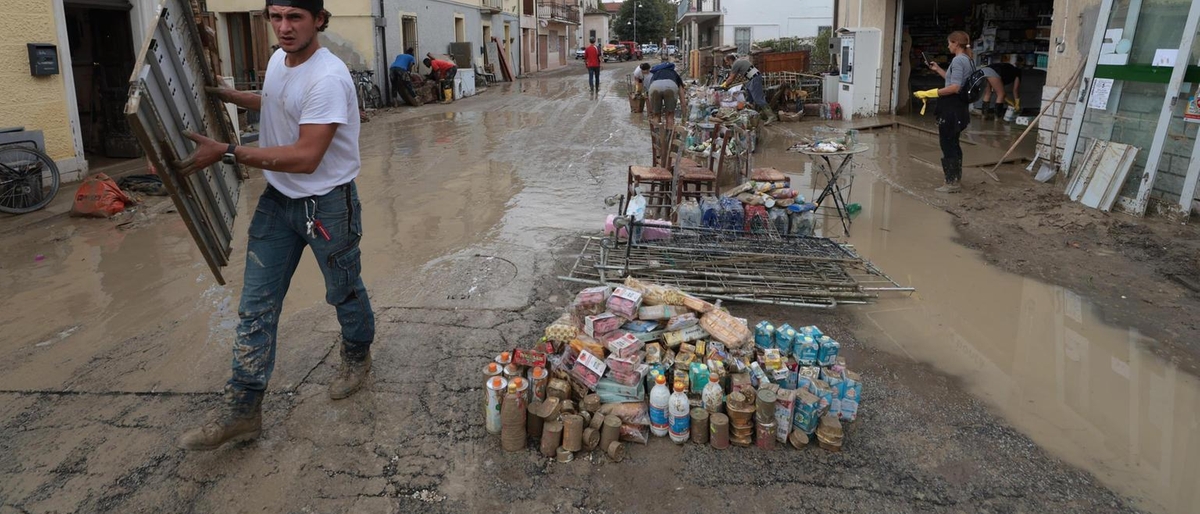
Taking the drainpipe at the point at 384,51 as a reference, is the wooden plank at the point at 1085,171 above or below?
below

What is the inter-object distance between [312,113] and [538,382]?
148cm

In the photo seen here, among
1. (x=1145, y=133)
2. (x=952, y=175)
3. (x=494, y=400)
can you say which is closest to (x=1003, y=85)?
(x=952, y=175)

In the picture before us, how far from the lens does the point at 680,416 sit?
3199mm

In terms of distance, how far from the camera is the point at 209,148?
272cm

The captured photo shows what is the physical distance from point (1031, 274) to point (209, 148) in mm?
5410

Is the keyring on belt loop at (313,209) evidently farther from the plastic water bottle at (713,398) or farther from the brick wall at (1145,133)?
the brick wall at (1145,133)

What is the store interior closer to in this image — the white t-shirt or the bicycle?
the bicycle

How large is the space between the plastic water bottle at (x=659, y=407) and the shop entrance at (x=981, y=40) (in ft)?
38.8

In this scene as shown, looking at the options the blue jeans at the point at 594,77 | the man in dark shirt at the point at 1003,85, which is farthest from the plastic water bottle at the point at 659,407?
the blue jeans at the point at 594,77

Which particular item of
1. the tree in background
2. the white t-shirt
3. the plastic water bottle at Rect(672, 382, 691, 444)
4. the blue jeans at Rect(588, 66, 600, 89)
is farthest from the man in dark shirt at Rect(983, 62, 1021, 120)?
the tree in background

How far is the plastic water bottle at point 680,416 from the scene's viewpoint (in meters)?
3.20

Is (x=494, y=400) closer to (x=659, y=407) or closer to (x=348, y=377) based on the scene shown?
(x=659, y=407)

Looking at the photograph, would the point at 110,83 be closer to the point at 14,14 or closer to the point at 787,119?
the point at 14,14

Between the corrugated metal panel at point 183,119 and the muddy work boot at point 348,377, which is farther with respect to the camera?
the muddy work boot at point 348,377
